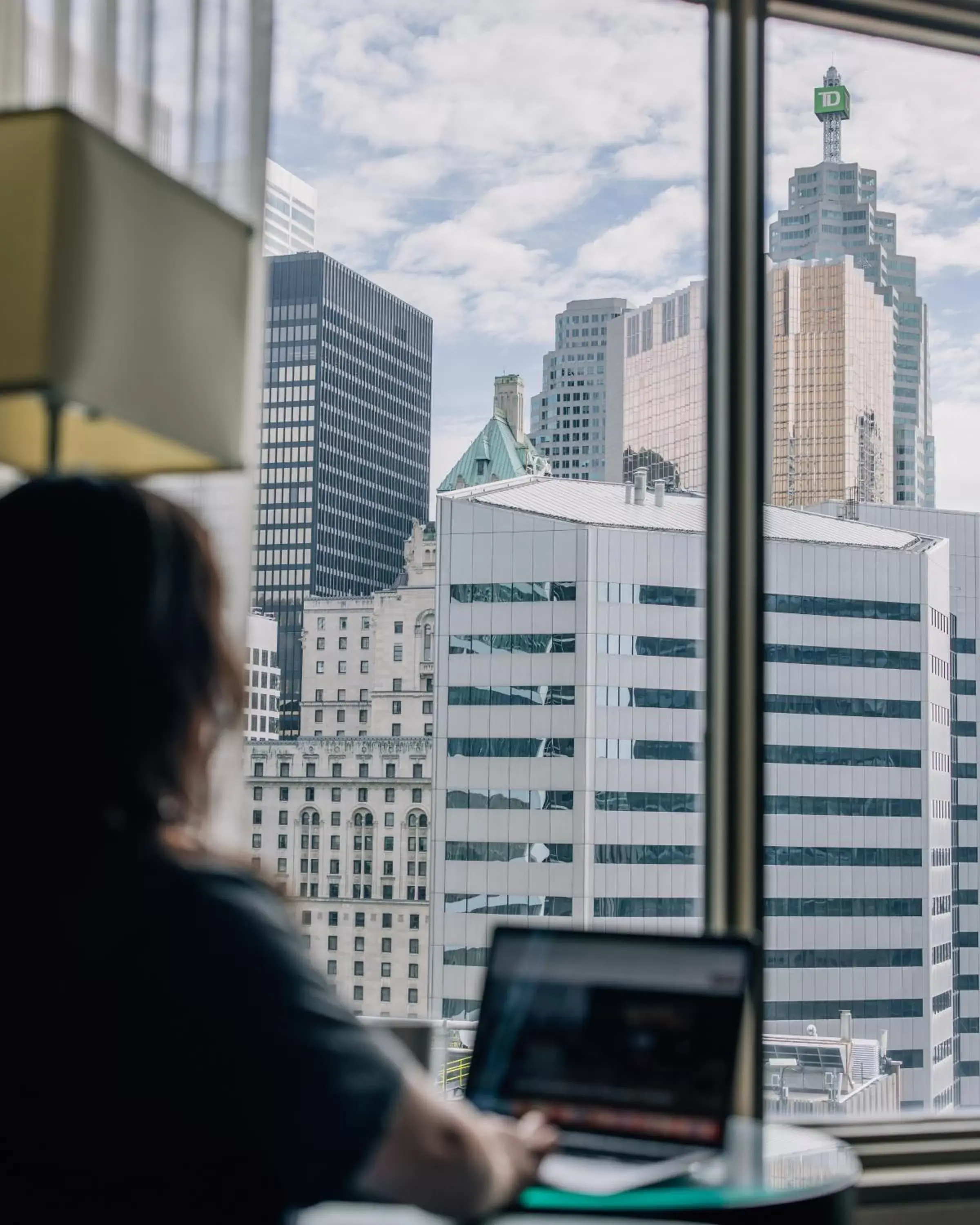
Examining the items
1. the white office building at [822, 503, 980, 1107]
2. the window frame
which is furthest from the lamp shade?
the white office building at [822, 503, 980, 1107]

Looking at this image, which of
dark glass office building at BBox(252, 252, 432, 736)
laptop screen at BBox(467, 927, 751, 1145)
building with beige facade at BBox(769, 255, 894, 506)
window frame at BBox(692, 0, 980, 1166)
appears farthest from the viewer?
building with beige facade at BBox(769, 255, 894, 506)

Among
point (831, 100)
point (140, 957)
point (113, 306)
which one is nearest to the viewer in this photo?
point (140, 957)

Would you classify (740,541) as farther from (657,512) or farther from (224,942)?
(224,942)

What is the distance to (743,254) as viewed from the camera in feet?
7.59

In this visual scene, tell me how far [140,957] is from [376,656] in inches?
86.0

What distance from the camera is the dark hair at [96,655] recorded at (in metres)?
0.77

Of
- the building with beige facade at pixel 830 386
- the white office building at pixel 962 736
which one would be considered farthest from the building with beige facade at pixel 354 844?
the white office building at pixel 962 736

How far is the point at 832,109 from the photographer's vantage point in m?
2.79

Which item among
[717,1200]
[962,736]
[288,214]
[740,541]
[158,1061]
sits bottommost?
[717,1200]

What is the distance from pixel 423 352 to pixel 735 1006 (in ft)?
5.91

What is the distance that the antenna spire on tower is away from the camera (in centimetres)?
276

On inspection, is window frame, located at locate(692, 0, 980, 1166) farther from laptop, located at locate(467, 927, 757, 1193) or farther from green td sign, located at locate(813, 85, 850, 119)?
laptop, located at locate(467, 927, 757, 1193)

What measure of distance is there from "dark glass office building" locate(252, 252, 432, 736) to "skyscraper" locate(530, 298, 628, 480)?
0.88 ft

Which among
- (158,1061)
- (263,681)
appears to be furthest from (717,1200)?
(263,681)
